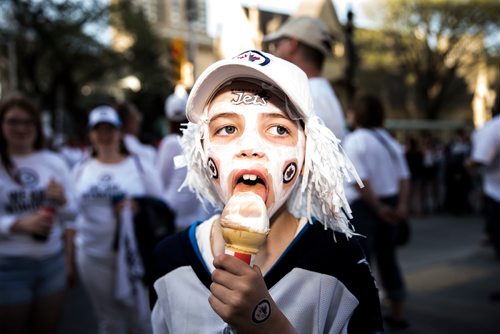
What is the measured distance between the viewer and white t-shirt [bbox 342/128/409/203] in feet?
14.4

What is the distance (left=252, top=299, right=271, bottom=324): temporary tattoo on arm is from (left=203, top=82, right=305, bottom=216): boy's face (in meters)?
0.27

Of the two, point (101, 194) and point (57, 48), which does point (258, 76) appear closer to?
point (101, 194)

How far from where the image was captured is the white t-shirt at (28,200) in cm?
320

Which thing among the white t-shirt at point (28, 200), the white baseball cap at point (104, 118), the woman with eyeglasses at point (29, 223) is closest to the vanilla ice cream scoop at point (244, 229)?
the woman with eyeglasses at point (29, 223)

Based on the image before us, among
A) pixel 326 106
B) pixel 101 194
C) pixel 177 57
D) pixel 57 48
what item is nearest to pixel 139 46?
pixel 57 48

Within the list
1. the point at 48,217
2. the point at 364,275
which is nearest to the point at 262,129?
the point at 364,275

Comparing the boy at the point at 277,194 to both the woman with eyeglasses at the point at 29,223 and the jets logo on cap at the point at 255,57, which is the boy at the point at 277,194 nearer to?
the jets logo on cap at the point at 255,57

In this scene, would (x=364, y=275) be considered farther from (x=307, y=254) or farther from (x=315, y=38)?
(x=315, y=38)

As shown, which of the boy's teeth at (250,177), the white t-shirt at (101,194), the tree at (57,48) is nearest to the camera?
the boy's teeth at (250,177)

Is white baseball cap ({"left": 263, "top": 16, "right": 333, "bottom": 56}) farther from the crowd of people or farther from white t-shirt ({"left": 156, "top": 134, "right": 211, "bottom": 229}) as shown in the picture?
white t-shirt ({"left": 156, "top": 134, "right": 211, "bottom": 229})

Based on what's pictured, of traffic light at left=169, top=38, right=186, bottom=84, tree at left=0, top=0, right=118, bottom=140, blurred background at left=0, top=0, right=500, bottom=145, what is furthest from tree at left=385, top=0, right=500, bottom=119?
traffic light at left=169, top=38, right=186, bottom=84

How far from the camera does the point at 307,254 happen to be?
160 centimetres

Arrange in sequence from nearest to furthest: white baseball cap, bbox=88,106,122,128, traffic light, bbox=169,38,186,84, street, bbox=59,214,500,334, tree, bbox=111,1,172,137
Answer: white baseball cap, bbox=88,106,122,128 → street, bbox=59,214,500,334 → traffic light, bbox=169,38,186,84 → tree, bbox=111,1,172,137

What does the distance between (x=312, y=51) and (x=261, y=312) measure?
2209 millimetres
